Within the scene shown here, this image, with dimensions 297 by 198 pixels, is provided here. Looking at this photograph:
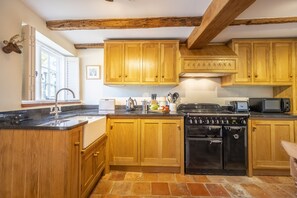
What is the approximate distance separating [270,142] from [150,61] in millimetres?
2218

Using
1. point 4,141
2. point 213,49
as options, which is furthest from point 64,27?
point 213,49

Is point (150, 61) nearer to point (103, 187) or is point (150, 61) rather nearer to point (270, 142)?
point (103, 187)

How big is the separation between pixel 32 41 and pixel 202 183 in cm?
275

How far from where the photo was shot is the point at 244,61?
3.04m

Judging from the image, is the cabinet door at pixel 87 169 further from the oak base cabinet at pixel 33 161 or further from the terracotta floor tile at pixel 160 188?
the terracotta floor tile at pixel 160 188

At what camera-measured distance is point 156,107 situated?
3.18 m

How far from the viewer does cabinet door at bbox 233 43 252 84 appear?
3035 mm

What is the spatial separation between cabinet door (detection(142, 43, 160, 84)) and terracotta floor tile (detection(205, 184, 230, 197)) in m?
1.80

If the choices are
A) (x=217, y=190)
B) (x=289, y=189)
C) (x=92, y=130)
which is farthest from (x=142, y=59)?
(x=289, y=189)

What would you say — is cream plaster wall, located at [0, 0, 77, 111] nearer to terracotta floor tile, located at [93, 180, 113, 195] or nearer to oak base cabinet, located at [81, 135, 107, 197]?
oak base cabinet, located at [81, 135, 107, 197]

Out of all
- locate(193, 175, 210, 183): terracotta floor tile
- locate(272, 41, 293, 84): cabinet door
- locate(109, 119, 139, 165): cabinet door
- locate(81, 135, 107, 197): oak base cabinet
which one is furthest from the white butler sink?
locate(272, 41, 293, 84): cabinet door

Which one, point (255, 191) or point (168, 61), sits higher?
point (168, 61)

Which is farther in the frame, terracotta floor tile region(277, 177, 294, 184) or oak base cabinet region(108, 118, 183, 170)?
oak base cabinet region(108, 118, 183, 170)

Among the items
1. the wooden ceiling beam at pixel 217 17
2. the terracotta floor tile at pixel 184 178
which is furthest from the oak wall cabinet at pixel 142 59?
the terracotta floor tile at pixel 184 178
